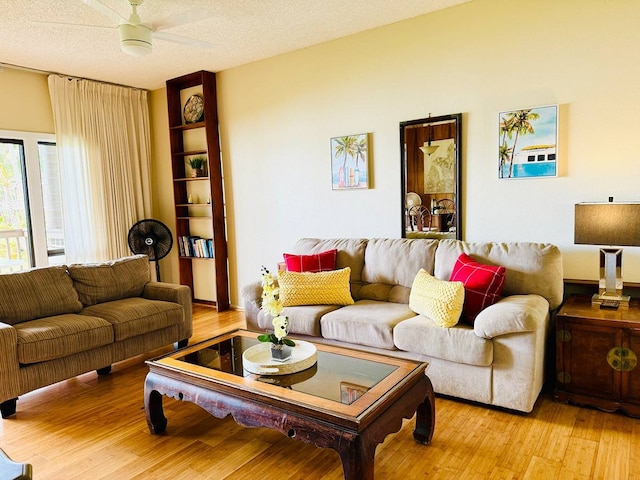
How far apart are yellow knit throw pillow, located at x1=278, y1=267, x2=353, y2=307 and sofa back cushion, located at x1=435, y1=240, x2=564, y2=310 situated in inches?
37.4

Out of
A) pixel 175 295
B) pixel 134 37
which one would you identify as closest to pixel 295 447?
pixel 175 295

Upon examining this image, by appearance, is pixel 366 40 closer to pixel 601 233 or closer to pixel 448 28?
pixel 448 28

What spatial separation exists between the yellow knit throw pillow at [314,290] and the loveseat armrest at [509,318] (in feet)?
3.52

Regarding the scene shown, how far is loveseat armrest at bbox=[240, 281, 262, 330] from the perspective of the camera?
346cm

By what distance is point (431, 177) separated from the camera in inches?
144

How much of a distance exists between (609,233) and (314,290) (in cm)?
190

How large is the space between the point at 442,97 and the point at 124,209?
3770 mm

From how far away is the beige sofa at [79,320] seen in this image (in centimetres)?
275

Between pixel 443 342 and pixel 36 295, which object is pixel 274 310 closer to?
pixel 443 342

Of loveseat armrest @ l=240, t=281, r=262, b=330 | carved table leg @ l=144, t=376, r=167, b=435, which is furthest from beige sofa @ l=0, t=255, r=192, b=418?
carved table leg @ l=144, t=376, r=167, b=435

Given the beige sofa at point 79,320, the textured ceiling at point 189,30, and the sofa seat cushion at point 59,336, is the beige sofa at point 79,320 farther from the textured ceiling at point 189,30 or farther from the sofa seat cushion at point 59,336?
the textured ceiling at point 189,30

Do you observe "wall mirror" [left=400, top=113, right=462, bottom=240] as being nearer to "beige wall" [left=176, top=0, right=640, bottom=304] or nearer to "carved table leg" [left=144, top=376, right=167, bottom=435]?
"beige wall" [left=176, top=0, right=640, bottom=304]

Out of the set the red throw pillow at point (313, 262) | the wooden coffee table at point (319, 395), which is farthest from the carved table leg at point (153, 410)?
the red throw pillow at point (313, 262)

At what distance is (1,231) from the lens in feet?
14.6
